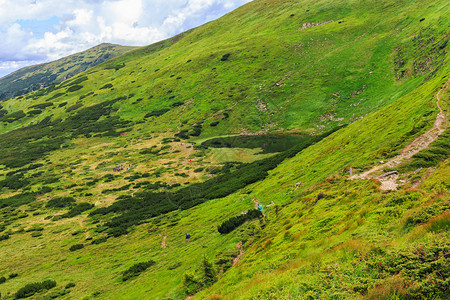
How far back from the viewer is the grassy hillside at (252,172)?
1160 centimetres

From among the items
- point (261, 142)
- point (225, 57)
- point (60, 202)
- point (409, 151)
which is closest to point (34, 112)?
point (225, 57)

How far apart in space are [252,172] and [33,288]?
3731 centimetres

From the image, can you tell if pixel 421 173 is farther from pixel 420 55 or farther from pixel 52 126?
pixel 52 126

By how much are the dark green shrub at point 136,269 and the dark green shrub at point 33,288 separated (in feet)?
27.0

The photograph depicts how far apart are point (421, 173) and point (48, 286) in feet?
119

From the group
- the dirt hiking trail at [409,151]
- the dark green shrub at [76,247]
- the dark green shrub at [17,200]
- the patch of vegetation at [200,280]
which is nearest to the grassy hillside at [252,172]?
the patch of vegetation at [200,280]

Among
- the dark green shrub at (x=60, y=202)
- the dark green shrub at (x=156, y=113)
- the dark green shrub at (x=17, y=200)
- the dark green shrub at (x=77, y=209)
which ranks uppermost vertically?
the dark green shrub at (x=156, y=113)

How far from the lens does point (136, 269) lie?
2486 centimetres

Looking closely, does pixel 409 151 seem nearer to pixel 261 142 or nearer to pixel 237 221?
pixel 237 221

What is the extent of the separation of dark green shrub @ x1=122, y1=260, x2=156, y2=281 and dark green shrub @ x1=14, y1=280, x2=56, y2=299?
8216 mm

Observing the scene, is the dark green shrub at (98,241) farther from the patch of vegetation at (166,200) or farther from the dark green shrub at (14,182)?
the dark green shrub at (14,182)

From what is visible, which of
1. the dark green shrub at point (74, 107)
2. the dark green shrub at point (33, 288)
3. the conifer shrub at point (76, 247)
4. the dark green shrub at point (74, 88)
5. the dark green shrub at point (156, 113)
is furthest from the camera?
the dark green shrub at point (74, 88)

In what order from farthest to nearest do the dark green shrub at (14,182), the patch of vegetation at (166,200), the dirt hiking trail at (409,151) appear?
the dark green shrub at (14,182) → the patch of vegetation at (166,200) → the dirt hiking trail at (409,151)

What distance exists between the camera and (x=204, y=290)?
15.7 metres
